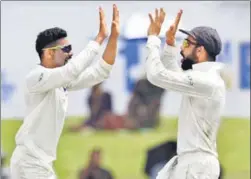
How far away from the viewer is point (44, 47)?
700 centimetres

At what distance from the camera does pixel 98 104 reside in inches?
395

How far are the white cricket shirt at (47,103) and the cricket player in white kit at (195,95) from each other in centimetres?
40

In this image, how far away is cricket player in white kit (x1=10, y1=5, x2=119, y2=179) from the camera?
6.82 m

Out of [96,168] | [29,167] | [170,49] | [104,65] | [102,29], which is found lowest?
[96,168]

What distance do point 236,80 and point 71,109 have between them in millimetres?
1566

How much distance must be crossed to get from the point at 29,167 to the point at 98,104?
3.18 meters

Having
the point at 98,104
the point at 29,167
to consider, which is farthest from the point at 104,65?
the point at 98,104

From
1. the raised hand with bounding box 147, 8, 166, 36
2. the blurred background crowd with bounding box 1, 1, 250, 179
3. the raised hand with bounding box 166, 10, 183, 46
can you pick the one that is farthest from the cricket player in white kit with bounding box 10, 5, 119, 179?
the blurred background crowd with bounding box 1, 1, 250, 179

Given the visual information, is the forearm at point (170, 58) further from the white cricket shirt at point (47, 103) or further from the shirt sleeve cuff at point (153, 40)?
the white cricket shirt at point (47, 103)

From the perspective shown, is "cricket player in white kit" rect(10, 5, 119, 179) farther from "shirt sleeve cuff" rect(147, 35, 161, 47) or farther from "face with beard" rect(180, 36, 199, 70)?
"face with beard" rect(180, 36, 199, 70)

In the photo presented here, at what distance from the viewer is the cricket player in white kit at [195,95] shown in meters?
6.74

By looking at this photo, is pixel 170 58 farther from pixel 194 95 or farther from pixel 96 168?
pixel 96 168

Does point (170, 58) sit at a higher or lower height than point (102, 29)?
lower

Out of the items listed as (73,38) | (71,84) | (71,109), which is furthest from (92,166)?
(71,84)
